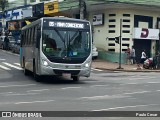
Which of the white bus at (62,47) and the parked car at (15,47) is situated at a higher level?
the white bus at (62,47)

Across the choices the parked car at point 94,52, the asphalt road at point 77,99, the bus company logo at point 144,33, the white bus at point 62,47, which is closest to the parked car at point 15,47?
the parked car at point 94,52

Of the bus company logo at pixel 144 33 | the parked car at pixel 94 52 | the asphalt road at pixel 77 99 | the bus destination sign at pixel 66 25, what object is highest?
the bus destination sign at pixel 66 25

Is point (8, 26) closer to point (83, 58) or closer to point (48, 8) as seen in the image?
point (48, 8)

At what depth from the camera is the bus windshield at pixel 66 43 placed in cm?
2114

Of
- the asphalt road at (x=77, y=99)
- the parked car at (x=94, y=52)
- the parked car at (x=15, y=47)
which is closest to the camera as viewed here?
the asphalt road at (x=77, y=99)

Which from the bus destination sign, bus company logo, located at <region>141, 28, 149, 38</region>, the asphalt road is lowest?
the asphalt road

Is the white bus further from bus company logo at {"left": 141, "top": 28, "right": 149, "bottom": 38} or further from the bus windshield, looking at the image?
bus company logo at {"left": 141, "top": 28, "right": 149, "bottom": 38}

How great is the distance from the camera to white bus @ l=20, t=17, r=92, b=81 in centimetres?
2107

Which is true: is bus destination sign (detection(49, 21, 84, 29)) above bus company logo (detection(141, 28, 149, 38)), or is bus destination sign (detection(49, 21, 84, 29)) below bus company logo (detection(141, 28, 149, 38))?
above

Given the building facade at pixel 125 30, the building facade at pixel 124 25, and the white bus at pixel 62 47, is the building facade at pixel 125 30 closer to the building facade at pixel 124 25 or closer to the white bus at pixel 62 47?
the building facade at pixel 124 25

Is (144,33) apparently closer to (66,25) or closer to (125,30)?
(125,30)

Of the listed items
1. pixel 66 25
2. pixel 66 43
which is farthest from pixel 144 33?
pixel 66 43

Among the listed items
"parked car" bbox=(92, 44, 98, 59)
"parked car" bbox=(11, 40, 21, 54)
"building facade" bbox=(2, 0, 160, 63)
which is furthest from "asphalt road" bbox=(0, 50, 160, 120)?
"parked car" bbox=(11, 40, 21, 54)

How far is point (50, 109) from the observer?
12.4m
